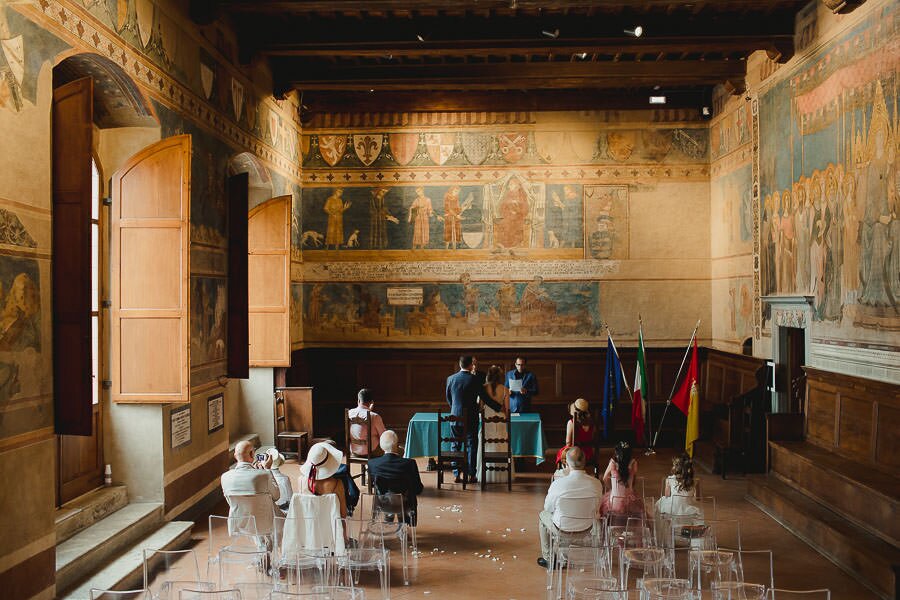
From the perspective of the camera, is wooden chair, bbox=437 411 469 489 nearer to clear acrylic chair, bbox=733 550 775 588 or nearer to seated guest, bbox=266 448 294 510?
seated guest, bbox=266 448 294 510

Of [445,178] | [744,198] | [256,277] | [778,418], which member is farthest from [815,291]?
[256,277]

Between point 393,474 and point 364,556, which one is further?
point 393,474

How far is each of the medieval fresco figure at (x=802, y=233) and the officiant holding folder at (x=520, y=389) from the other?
4.70m

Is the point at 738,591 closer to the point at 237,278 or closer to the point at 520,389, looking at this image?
the point at 237,278

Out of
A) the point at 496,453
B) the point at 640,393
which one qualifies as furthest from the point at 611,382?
the point at 496,453

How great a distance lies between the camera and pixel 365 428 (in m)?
11.2

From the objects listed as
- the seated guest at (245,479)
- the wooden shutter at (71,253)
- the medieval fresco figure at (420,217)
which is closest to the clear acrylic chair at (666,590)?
the seated guest at (245,479)

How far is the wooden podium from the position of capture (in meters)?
13.8

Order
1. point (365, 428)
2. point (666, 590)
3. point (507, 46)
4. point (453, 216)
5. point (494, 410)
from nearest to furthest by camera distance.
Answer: point (666, 590)
point (365, 428)
point (494, 410)
point (507, 46)
point (453, 216)

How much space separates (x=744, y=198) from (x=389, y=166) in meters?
6.98

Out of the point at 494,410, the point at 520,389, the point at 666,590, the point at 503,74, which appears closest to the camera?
the point at 666,590

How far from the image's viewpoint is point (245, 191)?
1128 centimetres

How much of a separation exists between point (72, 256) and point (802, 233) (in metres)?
9.61

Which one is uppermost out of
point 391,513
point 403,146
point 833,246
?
point 403,146
